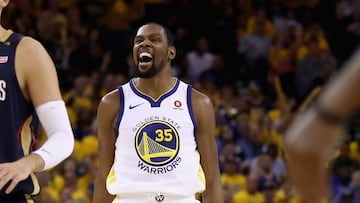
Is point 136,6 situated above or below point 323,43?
above

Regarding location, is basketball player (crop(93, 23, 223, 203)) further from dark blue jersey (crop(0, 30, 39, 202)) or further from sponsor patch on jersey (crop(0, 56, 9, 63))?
sponsor patch on jersey (crop(0, 56, 9, 63))

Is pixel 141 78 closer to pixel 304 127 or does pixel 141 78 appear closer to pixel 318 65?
pixel 304 127

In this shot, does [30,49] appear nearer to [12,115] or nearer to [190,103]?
[12,115]

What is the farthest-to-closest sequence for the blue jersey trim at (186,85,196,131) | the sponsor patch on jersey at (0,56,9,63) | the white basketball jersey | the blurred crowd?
the blurred crowd, the blue jersey trim at (186,85,196,131), the white basketball jersey, the sponsor patch on jersey at (0,56,9,63)

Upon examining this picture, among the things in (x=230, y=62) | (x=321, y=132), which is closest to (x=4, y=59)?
(x=321, y=132)

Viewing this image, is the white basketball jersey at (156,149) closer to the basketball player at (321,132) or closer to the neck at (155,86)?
the neck at (155,86)

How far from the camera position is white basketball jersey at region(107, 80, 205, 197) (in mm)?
5699

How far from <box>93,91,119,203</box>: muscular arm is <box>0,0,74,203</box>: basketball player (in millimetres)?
1679

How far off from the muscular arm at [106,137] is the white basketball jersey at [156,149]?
2.4 inches

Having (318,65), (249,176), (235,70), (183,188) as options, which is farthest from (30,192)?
(235,70)

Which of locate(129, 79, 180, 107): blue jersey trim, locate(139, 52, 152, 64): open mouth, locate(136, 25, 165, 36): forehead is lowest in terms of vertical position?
Result: locate(129, 79, 180, 107): blue jersey trim

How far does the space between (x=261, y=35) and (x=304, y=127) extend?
535 inches

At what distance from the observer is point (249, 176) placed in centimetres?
1170

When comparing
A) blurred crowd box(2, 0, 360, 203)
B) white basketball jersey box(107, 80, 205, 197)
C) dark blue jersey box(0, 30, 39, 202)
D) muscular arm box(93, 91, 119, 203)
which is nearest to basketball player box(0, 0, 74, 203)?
dark blue jersey box(0, 30, 39, 202)
